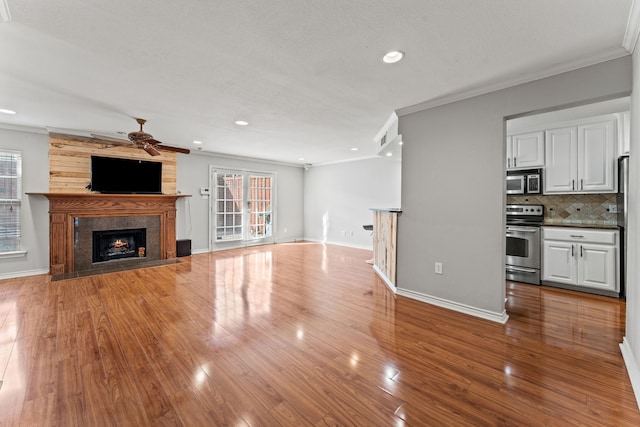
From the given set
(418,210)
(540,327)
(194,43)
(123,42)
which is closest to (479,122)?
(418,210)

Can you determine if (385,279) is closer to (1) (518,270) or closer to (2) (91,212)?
(1) (518,270)

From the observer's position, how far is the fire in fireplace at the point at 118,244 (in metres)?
5.11

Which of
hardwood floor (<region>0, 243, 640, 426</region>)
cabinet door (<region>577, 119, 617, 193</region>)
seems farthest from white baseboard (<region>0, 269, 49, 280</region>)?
cabinet door (<region>577, 119, 617, 193</region>)

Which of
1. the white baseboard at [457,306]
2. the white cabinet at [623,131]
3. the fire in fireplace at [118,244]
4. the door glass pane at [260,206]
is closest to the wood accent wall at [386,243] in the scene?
the white baseboard at [457,306]

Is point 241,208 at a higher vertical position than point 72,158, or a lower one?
lower

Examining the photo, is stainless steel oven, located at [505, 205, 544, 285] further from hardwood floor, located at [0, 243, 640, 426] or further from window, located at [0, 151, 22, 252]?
window, located at [0, 151, 22, 252]

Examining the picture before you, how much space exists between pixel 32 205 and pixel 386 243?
5.82m

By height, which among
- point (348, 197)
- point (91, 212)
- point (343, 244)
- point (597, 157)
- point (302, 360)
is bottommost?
point (302, 360)

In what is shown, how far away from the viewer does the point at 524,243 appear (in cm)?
406

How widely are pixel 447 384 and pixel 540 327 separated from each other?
1.54 metres

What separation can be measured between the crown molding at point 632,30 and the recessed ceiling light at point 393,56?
1349mm

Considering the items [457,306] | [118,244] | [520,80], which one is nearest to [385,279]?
[457,306]

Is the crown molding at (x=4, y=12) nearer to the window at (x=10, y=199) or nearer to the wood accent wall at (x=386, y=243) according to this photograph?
the wood accent wall at (x=386, y=243)

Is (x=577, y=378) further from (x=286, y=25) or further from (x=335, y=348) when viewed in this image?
(x=286, y=25)
